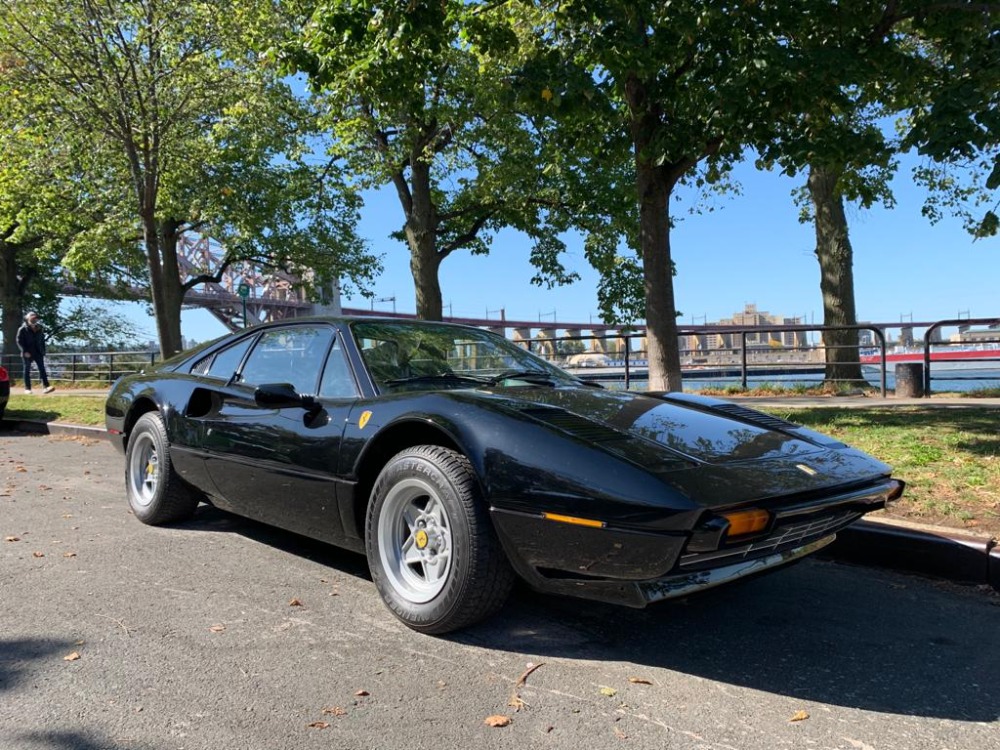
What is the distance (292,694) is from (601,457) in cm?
126

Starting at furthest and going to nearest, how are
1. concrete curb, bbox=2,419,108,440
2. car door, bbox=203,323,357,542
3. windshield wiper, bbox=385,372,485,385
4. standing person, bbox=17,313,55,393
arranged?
standing person, bbox=17,313,55,393, concrete curb, bbox=2,419,108,440, windshield wiper, bbox=385,372,485,385, car door, bbox=203,323,357,542

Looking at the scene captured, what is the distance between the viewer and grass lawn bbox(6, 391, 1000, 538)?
157 inches

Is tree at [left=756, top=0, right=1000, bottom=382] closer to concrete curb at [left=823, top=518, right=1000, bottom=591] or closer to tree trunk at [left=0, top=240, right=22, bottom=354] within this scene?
concrete curb at [left=823, top=518, right=1000, bottom=591]

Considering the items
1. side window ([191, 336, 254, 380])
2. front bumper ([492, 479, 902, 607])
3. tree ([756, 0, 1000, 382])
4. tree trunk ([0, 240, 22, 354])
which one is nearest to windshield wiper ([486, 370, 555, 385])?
front bumper ([492, 479, 902, 607])

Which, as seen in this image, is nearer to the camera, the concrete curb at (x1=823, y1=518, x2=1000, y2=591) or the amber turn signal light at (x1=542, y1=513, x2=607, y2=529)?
the amber turn signal light at (x1=542, y1=513, x2=607, y2=529)

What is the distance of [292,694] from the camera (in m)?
2.35

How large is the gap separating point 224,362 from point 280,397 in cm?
→ 128

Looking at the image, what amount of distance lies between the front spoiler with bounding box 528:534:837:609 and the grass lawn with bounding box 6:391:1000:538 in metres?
1.90

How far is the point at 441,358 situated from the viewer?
144 inches

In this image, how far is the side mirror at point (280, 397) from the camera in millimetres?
3240

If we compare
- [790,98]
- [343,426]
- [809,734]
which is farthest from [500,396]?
[790,98]

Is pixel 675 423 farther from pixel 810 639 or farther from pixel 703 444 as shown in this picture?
pixel 810 639

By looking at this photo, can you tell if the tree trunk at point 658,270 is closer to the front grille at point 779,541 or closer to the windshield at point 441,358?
the windshield at point 441,358

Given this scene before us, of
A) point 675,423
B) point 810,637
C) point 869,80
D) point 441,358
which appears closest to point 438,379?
point 441,358
